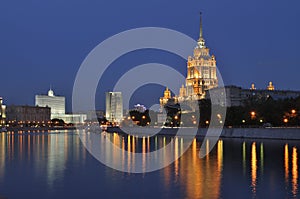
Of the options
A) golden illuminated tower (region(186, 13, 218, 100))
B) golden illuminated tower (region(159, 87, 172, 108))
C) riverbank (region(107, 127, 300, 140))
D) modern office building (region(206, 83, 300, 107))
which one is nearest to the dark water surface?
riverbank (region(107, 127, 300, 140))

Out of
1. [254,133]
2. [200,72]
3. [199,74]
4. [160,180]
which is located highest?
[200,72]

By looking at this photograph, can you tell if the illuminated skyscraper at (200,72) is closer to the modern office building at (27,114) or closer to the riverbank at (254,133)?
the modern office building at (27,114)

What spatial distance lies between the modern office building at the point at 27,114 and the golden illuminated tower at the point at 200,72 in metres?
63.6

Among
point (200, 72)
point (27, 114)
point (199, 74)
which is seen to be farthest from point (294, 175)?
point (27, 114)

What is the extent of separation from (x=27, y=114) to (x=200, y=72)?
70.3 metres

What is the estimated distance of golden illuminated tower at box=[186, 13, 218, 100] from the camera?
160500 mm

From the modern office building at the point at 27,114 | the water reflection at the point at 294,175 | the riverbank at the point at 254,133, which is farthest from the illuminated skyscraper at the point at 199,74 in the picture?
the water reflection at the point at 294,175

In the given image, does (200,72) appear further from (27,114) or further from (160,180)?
(160,180)

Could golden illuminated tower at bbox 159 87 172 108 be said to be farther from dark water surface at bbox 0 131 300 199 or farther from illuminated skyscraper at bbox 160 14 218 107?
dark water surface at bbox 0 131 300 199

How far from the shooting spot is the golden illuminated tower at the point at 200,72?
6319 inches

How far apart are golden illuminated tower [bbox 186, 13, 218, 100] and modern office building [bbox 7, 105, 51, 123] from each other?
209 feet

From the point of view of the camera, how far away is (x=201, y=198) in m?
15.2

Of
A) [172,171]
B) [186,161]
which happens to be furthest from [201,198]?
[186,161]

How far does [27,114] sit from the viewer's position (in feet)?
595
